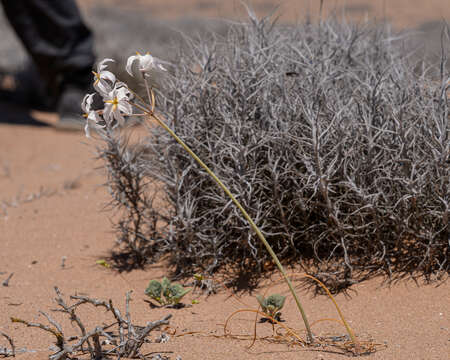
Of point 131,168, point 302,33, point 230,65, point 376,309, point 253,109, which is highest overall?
point 302,33

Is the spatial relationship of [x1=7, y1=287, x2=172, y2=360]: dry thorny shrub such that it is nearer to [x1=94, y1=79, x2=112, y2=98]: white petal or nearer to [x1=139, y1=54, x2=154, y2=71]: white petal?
Result: [x1=94, y1=79, x2=112, y2=98]: white petal

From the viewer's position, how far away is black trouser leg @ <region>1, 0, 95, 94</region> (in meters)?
5.85

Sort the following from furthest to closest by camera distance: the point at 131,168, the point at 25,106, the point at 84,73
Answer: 1. the point at 25,106
2. the point at 84,73
3. the point at 131,168

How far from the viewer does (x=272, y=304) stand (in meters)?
2.26

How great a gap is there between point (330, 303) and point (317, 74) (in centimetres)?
95

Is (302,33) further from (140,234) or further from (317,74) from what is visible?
(140,234)

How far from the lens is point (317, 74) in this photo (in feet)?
8.49

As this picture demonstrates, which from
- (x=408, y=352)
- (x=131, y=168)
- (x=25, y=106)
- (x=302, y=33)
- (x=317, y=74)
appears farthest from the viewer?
(x=25, y=106)

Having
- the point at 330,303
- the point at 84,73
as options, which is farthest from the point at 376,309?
the point at 84,73

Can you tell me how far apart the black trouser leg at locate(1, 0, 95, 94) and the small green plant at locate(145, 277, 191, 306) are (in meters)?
4.17

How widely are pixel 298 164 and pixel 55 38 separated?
13.8ft

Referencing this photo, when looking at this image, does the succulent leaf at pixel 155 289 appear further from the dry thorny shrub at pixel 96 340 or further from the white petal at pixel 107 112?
the white petal at pixel 107 112

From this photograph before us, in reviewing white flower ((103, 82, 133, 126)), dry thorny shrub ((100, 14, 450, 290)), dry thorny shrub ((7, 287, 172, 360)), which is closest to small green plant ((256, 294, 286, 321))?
dry thorny shrub ((100, 14, 450, 290))

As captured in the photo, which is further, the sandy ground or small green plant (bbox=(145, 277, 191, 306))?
small green plant (bbox=(145, 277, 191, 306))
